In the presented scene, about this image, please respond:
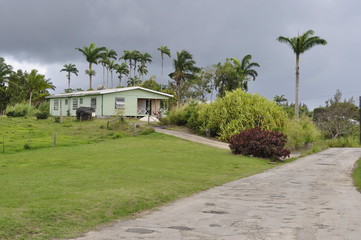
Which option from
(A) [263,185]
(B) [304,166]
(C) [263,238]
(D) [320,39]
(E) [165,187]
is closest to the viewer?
(C) [263,238]

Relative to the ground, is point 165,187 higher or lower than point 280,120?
lower

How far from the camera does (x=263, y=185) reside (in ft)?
41.8

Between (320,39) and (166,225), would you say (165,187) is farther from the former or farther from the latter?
(320,39)

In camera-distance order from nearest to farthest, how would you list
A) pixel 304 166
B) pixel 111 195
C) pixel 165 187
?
pixel 111 195, pixel 165 187, pixel 304 166

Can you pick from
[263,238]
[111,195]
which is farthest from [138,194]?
[263,238]

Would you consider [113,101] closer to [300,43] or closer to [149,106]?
[149,106]

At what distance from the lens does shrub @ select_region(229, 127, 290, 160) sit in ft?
73.0

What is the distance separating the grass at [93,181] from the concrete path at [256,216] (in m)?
0.66

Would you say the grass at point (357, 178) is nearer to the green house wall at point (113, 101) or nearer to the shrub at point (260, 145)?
the shrub at point (260, 145)

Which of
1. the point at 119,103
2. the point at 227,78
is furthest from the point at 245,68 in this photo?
the point at 119,103

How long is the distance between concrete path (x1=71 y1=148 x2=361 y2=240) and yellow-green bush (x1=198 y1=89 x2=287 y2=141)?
58.2 ft

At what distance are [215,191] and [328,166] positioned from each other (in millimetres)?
9559

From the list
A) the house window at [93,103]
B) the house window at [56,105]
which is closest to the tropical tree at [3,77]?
the house window at [56,105]

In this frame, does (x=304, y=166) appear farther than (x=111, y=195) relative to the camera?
Yes
